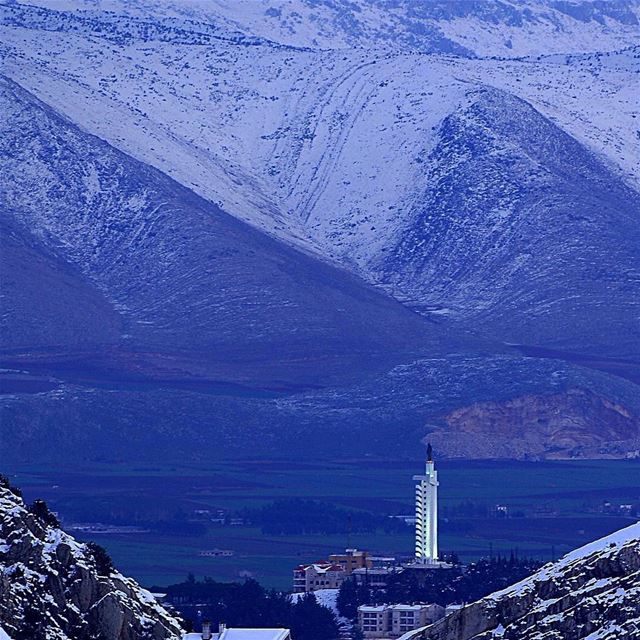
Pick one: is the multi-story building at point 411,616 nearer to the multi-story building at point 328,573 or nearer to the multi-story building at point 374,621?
the multi-story building at point 374,621

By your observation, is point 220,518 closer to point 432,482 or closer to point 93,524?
point 93,524

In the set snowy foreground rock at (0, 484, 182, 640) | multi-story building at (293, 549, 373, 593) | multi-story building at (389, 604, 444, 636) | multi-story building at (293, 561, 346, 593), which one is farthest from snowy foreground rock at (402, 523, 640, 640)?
multi-story building at (293, 549, 373, 593)

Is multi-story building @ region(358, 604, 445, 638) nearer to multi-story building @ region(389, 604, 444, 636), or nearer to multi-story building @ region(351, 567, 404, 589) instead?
multi-story building @ region(389, 604, 444, 636)

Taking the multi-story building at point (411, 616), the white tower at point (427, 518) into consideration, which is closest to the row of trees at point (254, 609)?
the multi-story building at point (411, 616)

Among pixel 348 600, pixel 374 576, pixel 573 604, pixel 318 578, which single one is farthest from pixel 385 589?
pixel 573 604

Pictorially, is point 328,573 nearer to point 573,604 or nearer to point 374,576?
point 374,576
